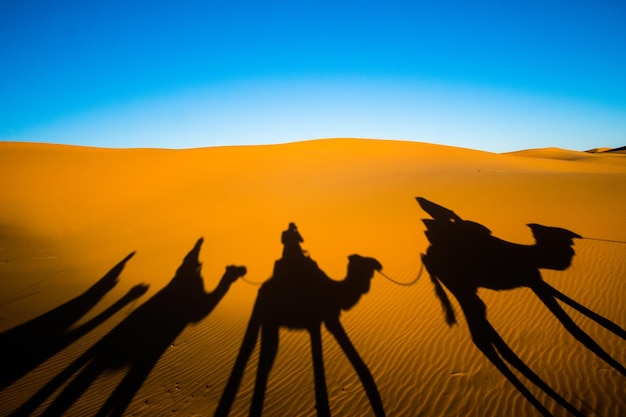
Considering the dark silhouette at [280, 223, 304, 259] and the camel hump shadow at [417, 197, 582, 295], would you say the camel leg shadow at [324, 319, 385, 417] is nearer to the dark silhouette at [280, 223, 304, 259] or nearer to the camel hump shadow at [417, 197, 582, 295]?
the camel hump shadow at [417, 197, 582, 295]

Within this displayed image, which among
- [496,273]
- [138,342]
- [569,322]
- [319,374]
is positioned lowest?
[319,374]

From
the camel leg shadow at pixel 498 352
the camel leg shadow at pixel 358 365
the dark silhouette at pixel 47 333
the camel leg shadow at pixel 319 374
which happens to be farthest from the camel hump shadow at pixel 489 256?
the dark silhouette at pixel 47 333

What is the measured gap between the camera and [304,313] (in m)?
7.54

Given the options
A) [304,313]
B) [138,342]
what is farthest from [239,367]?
[138,342]

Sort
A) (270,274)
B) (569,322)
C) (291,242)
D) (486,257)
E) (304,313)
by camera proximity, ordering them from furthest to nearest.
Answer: (291,242), (270,274), (486,257), (304,313), (569,322)

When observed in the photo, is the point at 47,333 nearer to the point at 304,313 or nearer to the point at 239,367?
the point at 239,367

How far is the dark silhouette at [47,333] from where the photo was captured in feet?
20.5

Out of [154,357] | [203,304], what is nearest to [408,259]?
[203,304]

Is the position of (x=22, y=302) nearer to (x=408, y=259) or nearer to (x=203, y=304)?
(x=203, y=304)

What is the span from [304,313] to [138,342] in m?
3.76

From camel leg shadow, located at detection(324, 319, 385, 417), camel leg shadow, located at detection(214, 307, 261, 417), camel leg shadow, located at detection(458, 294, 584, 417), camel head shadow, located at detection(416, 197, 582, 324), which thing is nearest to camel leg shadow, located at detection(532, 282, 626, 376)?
camel head shadow, located at detection(416, 197, 582, 324)

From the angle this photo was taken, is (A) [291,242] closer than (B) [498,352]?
No

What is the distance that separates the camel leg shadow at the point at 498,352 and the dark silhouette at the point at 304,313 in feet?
7.41

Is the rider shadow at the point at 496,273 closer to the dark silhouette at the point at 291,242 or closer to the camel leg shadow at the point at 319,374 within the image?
the camel leg shadow at the point at 319,374
